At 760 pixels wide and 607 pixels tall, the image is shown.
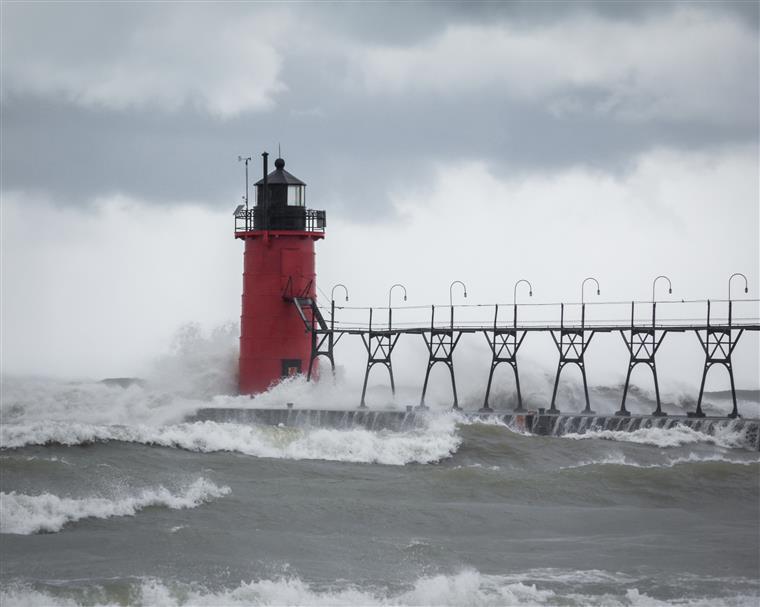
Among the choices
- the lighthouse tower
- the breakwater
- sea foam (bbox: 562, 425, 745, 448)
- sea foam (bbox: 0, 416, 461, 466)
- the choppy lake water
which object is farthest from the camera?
the lighthouse tower

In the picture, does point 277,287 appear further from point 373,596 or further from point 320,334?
point 373,596

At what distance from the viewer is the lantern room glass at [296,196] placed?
39219 mm

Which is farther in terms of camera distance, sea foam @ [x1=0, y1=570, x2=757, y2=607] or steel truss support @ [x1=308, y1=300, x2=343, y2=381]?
steel truss support @ [x1=308, y1=300, x2=343, y2=381]

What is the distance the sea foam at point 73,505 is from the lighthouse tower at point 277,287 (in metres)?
14.7

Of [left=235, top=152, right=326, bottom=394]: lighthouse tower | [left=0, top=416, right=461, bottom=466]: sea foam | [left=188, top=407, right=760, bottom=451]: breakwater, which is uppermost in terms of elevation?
[left=235, top=152, right=326, bottom=394]: lighthouse tower

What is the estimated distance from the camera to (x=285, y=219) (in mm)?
39094

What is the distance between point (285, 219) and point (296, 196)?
2.49ft

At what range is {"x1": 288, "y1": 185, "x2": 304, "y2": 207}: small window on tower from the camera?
1544 inches

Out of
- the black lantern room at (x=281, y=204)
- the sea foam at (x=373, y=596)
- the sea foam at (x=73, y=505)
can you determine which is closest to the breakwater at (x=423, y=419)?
the black lantern room at (x=281, y=204)

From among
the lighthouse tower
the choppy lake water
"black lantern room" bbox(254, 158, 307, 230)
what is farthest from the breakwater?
"black lantern room" bbox(254, 158, 307, 230)

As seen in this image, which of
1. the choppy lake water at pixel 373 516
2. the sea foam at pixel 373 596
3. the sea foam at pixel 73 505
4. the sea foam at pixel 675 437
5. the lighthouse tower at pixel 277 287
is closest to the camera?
the sea foam at pixel 373 596

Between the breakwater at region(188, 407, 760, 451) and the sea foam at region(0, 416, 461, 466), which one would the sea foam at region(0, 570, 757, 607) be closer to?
the sea foam at region(0, 416, 461, 466)

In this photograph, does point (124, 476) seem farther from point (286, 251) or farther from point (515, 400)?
point (515, 400)

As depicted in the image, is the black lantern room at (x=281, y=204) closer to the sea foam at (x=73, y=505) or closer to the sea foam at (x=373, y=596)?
the sea foam at (x=73, y=505)
